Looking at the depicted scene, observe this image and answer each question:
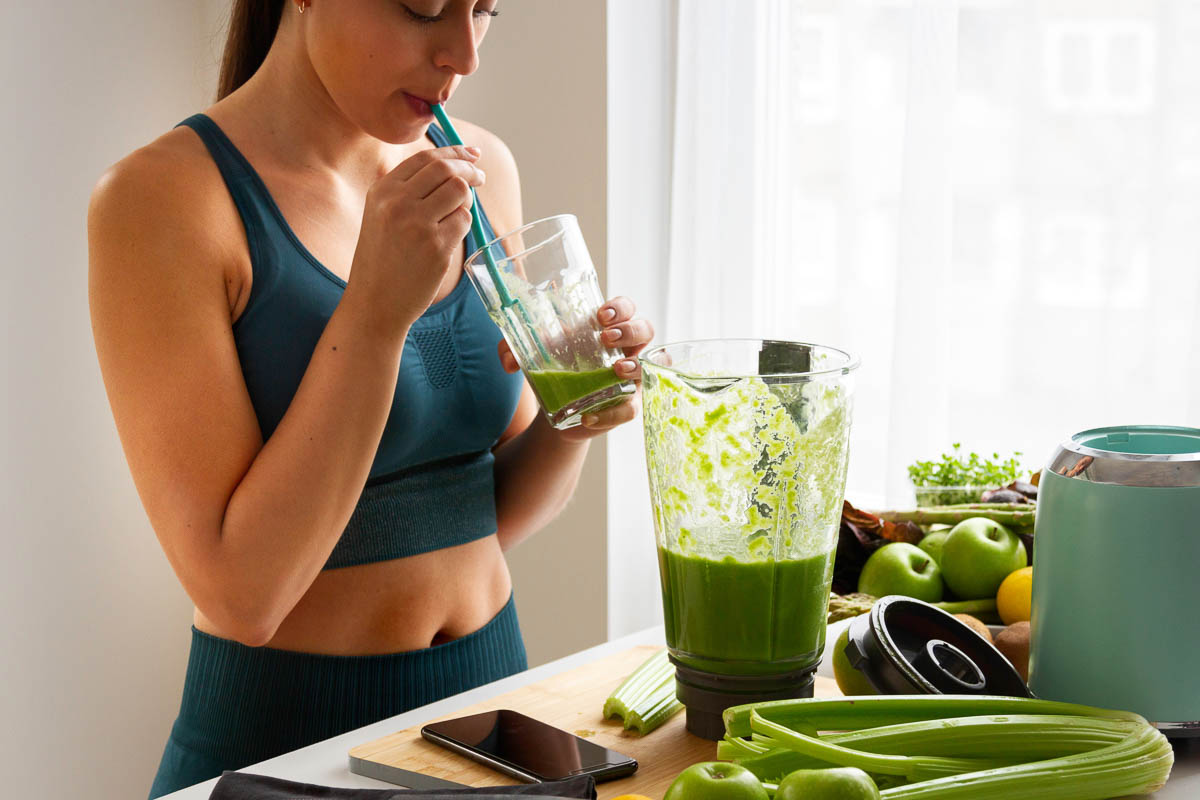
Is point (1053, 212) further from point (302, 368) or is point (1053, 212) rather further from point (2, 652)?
point (2, 652)

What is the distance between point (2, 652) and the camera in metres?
2.37

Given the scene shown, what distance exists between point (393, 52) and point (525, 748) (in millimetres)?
673

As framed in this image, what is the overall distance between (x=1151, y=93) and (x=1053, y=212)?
26cm

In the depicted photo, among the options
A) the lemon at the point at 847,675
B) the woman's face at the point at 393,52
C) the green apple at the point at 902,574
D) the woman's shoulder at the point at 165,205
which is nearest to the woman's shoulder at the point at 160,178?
the woman's shoulder at the point at 165,205

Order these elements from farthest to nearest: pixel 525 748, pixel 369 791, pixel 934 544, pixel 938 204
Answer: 1. pixel 938 204
2. pixel 934 544
3. pixel 525 748
4. pixel 369 791

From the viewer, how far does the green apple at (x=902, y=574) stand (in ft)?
4.46

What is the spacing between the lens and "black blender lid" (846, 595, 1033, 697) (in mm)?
951

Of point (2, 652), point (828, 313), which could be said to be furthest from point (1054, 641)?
point (2, 652)

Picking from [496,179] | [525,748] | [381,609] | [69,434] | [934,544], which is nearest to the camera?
[525,748]

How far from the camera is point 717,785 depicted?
28.4 inches

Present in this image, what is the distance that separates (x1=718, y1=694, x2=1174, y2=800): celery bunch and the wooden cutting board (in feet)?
0.29

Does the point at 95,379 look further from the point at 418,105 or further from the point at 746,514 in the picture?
the point at 746,514

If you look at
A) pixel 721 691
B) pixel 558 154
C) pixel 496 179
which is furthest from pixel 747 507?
pixel 558 154

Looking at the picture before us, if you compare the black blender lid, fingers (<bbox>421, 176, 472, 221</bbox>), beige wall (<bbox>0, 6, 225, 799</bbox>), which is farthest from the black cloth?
beige wall (<bbox>0, 6, 225, 799</bbox>)
